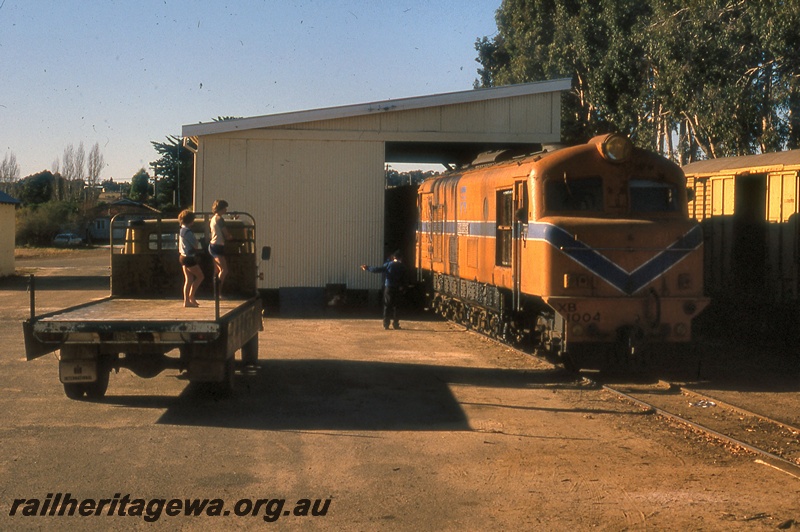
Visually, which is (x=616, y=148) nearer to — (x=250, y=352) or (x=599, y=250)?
(x=599, y=250)

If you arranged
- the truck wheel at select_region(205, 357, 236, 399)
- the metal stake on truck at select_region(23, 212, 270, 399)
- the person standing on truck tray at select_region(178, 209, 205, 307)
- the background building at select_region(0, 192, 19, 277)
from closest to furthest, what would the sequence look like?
the metal stake on truck at select_region(23, 212, 270, 399), the truck wheel at select_region(205, 357, 236, 399), the person standing on truck tray at select_region(178, 209, 205, 307), the background building at select_region(0, 192, 19, 277)

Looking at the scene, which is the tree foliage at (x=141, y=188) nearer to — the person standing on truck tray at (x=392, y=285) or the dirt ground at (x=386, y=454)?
the person standing on truck tray at (x=392, y=285)

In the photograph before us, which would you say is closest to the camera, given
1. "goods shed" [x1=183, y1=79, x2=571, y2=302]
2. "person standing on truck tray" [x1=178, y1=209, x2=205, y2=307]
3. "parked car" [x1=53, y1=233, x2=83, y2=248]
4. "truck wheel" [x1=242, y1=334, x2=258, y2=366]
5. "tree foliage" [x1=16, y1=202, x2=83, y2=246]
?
"person standing on truck tray" [x1=178, y1=209, x2=205, y2=307]

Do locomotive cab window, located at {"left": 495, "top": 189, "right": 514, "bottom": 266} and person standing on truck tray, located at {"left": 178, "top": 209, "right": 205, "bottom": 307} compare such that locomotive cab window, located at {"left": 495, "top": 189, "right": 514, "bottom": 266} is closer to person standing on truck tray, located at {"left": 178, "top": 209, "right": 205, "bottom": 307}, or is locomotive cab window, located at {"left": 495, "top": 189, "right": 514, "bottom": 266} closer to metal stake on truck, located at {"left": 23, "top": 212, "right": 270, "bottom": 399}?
metal stake on truck, located at {"left": 23, "top": 212, "right": 270, "bottom": 399}

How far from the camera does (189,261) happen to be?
1264 centimetres

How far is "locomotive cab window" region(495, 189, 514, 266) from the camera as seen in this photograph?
590 inches

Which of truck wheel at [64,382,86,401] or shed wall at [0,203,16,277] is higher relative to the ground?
shed wall at [0,203,16,277]

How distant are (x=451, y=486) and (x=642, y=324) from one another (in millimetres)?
5984

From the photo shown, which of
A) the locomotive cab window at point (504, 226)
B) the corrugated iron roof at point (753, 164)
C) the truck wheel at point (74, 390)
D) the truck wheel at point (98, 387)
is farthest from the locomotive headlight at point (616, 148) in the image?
A: the truck wheel at point (74, 390)

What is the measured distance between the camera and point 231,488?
7.56m

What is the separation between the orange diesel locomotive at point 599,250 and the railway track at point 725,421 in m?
0.75

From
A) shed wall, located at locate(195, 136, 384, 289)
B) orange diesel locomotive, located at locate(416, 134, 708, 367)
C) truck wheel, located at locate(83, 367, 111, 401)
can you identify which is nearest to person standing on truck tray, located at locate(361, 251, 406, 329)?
shed wall, located at locate(195, 136, 384, 289)

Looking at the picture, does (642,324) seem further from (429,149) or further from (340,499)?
(429,149)
